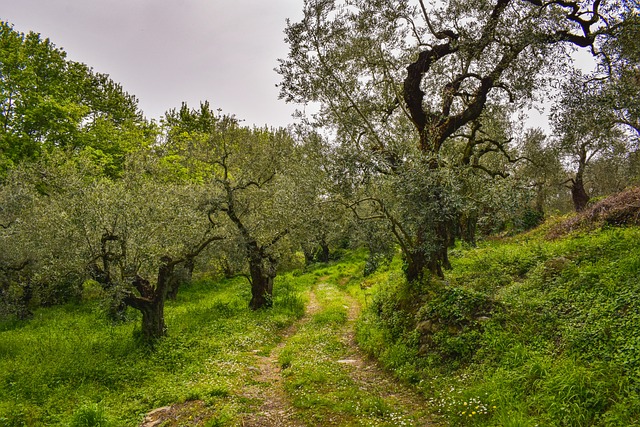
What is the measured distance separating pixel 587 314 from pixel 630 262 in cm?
295

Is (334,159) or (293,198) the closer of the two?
(334,159)

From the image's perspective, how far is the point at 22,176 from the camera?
2673 cm

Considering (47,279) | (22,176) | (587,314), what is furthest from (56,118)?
(587,314)

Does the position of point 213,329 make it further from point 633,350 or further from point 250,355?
point 633,350

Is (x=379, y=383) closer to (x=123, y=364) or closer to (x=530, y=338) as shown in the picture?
(x=530, y=338)

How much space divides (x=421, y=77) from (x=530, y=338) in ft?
38.4

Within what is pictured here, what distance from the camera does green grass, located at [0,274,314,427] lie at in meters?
10.9

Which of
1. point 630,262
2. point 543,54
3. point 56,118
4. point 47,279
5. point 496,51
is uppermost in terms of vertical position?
point 56,118

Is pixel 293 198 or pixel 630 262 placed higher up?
pixel 293 198

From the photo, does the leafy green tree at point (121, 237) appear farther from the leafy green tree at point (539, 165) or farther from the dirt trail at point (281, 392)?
the leafy green tree at point (539, 165)

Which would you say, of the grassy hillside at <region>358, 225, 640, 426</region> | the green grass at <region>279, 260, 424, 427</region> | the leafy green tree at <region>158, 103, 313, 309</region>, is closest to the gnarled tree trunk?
the leafy green tree at <region>158, 103, 313, 309</region>

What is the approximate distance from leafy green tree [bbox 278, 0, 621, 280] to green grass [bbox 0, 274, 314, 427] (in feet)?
28.3

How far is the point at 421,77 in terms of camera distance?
54.0 ft

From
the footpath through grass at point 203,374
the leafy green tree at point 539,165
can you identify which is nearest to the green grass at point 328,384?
the footpath through grass at point 203,374
